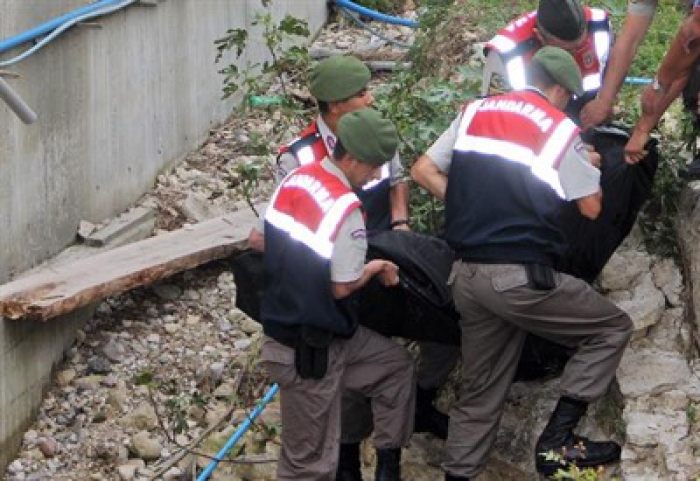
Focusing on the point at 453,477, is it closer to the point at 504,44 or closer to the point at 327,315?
the point at 327,315

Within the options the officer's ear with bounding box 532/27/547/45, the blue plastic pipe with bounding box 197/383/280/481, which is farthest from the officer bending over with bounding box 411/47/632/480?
the blue plastic pipe with bounding box 197/383/280/481

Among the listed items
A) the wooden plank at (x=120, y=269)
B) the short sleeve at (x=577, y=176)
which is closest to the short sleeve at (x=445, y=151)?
the short sleeve at (x=577, y=176)

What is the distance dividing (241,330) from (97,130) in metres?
1.46

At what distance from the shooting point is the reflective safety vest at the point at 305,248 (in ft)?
14.7

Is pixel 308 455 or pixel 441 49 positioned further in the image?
pixel 441 49

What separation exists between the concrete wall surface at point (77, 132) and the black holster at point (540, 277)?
2.83 metres

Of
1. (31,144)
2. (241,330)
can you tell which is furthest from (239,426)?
(31,144)

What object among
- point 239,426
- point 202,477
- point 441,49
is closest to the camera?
point 202,477

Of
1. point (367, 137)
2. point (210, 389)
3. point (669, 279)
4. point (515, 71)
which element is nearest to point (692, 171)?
point (669, 279)

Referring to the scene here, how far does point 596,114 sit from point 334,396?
168 cm

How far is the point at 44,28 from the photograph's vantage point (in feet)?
21.1

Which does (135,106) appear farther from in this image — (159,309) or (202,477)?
(202,477)

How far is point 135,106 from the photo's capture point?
26.3 feet

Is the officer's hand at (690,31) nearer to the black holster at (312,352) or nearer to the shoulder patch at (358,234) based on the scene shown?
the shoulder patch at (358,234)
